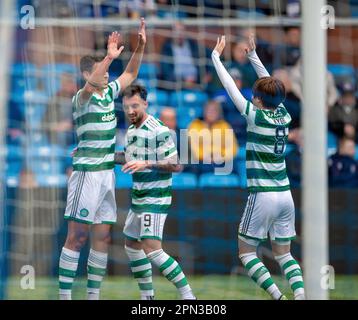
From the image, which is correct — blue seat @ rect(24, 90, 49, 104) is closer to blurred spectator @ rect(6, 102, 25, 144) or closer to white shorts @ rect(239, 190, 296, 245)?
blurred spectator @ rect(6, 102, 25, 144)

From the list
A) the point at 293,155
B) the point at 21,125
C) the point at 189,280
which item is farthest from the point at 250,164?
the point at 21,125

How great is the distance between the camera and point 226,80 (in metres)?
4.71

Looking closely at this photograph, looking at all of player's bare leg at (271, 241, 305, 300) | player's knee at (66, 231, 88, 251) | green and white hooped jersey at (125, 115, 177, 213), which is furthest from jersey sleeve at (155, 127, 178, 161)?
player's bare leg at (271, 241, 305, 300)

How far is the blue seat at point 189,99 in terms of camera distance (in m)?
5.01

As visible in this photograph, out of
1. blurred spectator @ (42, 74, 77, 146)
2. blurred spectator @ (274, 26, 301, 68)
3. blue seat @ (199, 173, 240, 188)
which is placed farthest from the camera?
blurred spectator @ (274, 26, 301, 68)

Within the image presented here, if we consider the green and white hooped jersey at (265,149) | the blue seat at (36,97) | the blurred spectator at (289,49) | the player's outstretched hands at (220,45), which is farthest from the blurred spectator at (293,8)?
the blue seat at (36,97)

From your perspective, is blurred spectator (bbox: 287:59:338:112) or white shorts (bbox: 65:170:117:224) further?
blurred spectator (bbox: 287:59:338:112)

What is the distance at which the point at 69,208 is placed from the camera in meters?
4.69

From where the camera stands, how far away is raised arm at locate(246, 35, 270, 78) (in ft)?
15.6

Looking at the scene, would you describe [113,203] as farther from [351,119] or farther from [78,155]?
[351,119]

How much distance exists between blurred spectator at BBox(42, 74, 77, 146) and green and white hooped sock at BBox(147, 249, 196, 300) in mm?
606

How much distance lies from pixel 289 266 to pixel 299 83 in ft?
2.59

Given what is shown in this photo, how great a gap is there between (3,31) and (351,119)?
165 cm
